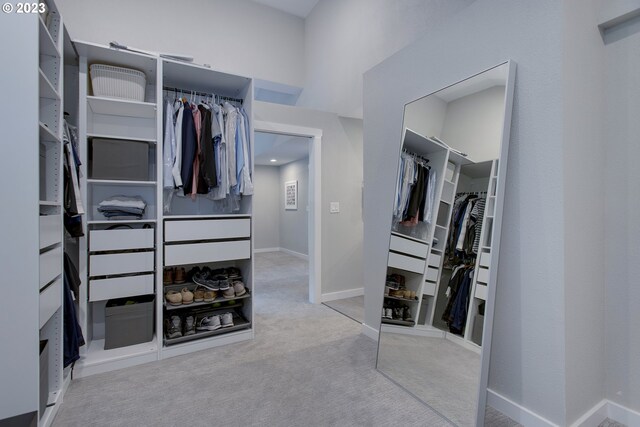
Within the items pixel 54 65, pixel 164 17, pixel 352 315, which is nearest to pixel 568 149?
pixel 352 315

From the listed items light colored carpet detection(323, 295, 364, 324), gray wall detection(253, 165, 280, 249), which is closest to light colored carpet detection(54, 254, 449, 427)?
light colored carpet detection(323, 295, 364, 324)

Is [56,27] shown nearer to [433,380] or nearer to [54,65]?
[54,65]

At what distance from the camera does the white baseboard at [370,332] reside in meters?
2.55

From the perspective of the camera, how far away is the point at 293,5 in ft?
12.9

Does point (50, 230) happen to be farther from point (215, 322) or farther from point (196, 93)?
point (196, 93)

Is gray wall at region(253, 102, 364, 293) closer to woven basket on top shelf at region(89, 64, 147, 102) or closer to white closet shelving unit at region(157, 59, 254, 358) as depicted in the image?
white closet shelving unit at region(157, 59, 254, 358)

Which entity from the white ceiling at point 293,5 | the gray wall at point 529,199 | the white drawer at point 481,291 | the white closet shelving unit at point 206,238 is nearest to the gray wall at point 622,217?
the gray wall at point 529,199

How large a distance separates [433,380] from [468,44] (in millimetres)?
1979

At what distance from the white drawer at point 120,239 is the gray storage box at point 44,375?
0.68m

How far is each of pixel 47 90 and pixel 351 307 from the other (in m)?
3.05

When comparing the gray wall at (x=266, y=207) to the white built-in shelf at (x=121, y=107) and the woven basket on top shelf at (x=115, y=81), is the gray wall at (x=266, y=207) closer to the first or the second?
the white built-in shelf at (x=121, y=107)

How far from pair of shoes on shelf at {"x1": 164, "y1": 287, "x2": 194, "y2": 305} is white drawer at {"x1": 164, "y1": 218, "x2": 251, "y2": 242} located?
42 cm

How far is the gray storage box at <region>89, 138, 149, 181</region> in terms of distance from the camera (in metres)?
2.18

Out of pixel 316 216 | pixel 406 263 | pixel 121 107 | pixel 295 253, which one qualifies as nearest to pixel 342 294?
pixel 316 216
